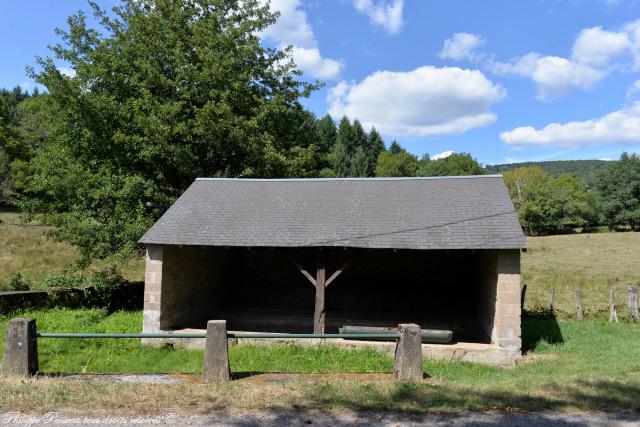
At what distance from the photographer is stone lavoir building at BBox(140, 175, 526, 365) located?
9570mm

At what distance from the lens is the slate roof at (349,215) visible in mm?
9711

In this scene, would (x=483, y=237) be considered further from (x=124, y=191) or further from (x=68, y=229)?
(x=68, y=229)

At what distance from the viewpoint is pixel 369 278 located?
47.0ft

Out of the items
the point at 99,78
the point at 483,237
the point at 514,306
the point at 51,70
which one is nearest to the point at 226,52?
the point at 99,78

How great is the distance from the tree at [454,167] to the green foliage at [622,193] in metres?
18.8

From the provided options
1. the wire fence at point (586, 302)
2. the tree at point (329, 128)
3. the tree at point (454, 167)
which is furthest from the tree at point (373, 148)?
the wire fence at point (586, 302)

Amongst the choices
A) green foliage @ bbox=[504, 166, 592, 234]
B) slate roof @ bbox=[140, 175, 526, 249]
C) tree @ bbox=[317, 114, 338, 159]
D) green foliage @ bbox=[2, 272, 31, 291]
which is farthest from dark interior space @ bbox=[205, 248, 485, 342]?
tree @ bbox=[317, 114, 338, 159]

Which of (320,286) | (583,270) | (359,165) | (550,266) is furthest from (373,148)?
(320,286)

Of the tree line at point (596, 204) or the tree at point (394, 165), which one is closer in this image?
the tree line at point (596, 204)

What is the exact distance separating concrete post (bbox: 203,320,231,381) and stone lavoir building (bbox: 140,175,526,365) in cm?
406

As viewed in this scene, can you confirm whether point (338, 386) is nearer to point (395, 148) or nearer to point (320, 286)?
point (320, 286)

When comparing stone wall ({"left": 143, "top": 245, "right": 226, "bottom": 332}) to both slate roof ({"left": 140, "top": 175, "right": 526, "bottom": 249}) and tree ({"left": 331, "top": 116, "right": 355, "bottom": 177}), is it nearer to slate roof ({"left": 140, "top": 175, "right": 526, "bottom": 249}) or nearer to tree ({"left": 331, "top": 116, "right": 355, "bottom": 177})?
slate roof ({"left": 140, "top": 175, "right": 526, "bottom": 249})

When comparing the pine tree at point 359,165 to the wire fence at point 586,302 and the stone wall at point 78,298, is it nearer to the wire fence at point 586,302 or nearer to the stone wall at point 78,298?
the wire fence at point 586,302

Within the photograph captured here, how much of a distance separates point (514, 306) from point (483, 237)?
1438 millimetres
